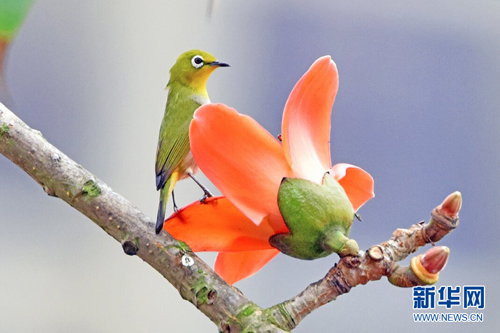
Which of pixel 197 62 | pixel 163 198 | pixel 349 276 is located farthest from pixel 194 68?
pixel 349 276

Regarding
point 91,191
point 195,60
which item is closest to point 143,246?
point 91,191

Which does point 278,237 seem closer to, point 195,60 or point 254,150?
point 254,150

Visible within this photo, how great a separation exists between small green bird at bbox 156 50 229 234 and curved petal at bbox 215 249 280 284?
49 mm

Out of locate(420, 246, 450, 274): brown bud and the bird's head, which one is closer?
locate(420, 246, 450, 274): brown bud

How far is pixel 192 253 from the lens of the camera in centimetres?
30

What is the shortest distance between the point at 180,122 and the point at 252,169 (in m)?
0.16

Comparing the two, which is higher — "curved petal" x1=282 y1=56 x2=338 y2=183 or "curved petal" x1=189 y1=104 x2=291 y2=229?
"curved petal" x1=282 y1=56 x2=338 y2=183

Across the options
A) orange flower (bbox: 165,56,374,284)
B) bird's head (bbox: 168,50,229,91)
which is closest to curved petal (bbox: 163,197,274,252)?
orange flower (bbox: 165,56,374,284)

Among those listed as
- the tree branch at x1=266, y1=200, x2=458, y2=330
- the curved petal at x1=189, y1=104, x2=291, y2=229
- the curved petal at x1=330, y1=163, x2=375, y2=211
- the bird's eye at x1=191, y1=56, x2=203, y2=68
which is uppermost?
the bird's eye at x1=191, y1=56, x2=203, y2=68

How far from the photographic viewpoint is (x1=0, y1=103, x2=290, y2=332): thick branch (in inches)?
11.7

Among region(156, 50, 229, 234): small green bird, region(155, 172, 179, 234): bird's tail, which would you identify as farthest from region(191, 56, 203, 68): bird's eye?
region(155, 172, 179, 234): bird's tail

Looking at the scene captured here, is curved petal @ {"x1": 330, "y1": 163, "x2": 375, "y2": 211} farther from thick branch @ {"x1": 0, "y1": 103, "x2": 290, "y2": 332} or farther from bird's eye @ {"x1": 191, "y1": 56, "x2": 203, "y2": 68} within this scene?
bird's eye @ {"x1": 191, "y1": 56, "x2": 203, "y2": 68}

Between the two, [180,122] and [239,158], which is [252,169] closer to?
[239,158]

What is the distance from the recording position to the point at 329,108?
1.00 feet
